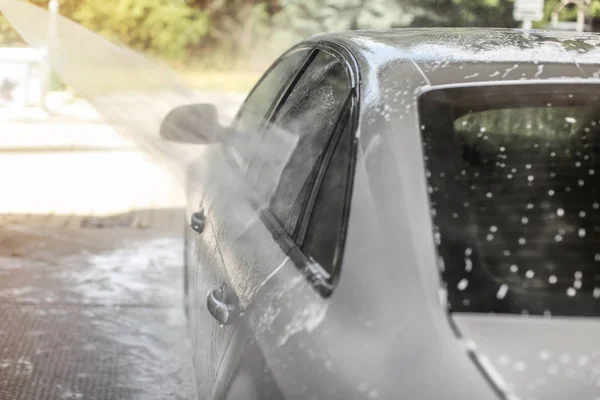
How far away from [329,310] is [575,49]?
1.13 m

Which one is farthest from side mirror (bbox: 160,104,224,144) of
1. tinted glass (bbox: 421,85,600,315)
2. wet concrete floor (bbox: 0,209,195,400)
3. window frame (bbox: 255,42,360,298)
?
tinted glass (bbox: 421,85,600,315)

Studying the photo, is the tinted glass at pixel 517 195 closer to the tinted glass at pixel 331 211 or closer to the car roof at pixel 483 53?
the car roof at pixel 483 53

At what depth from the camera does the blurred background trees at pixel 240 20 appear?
72.4 ft

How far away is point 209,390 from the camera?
8.83 feet

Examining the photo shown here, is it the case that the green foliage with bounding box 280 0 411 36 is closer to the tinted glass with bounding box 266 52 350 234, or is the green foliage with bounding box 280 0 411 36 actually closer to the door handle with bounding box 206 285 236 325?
the tinted glass with bounding box 266 52 350 234

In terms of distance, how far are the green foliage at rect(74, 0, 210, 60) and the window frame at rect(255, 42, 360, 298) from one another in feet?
65.3

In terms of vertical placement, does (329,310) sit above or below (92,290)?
above

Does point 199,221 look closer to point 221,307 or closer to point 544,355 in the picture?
point 221,307

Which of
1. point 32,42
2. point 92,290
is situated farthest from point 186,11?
point 92,290

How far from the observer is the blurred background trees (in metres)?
22.1

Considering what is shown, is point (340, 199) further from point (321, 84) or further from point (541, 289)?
point (321, 84)

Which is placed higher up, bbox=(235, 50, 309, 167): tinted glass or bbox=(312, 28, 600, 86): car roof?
bbox=(312, 28, 600, 86): car roof

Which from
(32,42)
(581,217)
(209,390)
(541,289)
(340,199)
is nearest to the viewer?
(541,289)

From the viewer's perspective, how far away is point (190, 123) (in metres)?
3.92
